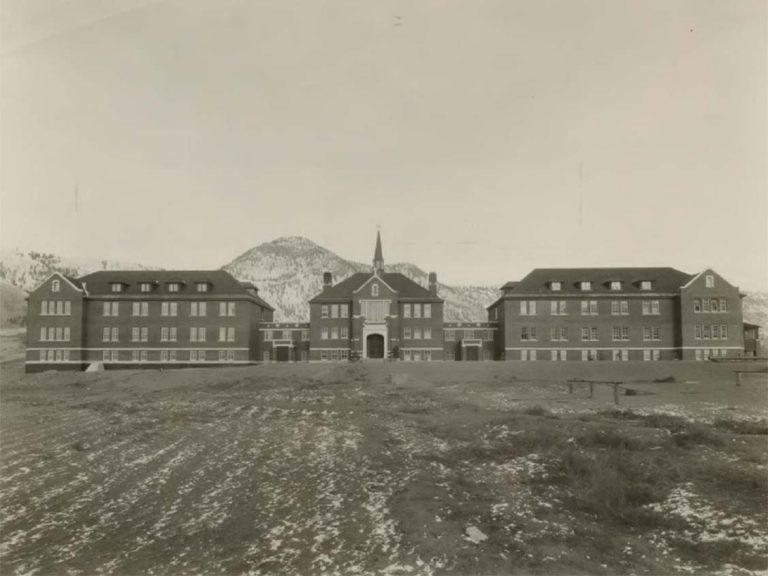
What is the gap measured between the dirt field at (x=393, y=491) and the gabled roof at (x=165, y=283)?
1595 inches

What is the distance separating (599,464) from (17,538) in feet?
35.8

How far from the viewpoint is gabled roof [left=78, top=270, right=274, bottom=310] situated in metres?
63.5

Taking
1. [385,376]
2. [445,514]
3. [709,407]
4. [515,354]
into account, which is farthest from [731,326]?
[445,514]

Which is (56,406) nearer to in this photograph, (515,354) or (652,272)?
(515,354)

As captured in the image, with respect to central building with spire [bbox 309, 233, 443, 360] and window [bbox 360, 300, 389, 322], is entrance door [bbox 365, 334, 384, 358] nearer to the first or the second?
central building with spire [bbox 309, 233, 443, 360]

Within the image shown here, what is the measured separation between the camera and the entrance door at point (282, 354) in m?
66.4

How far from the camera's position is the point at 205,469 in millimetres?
13773

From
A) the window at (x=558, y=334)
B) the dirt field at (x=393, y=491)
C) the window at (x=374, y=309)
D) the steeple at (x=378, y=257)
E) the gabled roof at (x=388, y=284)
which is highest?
the steeple at (x=378, y=257)

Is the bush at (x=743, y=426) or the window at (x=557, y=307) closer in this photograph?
the bush at (x=743, y=426)

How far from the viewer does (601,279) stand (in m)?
62.5

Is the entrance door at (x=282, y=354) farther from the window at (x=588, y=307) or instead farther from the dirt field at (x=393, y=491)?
the dirt field at (x=393, y=491)

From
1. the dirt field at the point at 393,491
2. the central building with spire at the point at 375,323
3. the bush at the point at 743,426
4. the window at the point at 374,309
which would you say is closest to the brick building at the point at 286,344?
the central building with spire at the point at 375,323

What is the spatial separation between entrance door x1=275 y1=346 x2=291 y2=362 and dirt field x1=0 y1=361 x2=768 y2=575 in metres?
42.5

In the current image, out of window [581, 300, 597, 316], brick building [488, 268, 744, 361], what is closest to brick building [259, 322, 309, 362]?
brick building [488, 268, 744, 361]
